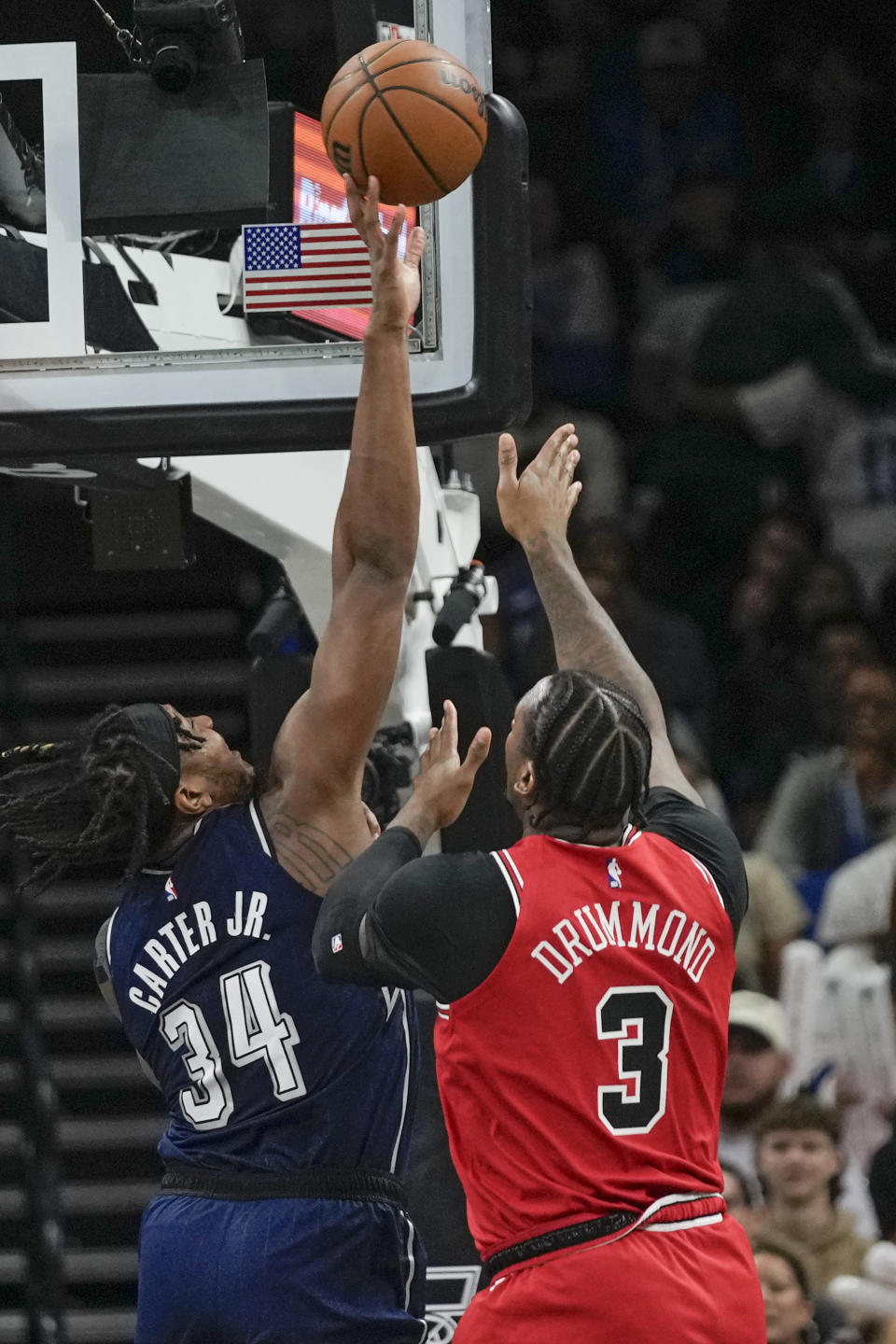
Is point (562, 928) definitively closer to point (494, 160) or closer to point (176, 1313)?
point (176, 1313)

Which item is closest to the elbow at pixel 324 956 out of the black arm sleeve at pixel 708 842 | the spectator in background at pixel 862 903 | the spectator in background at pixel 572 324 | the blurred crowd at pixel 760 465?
the black arm sleeve at pixel 708 842

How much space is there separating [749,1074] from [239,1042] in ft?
12.4

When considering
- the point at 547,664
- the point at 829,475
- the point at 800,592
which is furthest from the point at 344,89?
the point at 829,475

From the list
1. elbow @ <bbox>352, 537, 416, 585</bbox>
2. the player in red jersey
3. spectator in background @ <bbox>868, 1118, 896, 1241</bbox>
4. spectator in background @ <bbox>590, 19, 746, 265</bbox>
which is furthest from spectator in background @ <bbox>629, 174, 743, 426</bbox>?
the player in red jersey

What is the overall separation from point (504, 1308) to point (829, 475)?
24.9 ft

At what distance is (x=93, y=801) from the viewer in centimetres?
377

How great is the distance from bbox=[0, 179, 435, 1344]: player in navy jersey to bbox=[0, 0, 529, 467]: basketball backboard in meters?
0.28

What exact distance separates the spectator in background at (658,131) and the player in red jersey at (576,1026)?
8457 mm

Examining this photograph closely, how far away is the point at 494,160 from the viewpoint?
3.89 metres

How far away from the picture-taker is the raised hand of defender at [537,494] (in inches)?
159

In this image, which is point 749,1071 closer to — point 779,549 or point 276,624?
point 276,624

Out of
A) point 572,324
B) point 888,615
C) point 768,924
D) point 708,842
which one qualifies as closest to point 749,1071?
point 768,924

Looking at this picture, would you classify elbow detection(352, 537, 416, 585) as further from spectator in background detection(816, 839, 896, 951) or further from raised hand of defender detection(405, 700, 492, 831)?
spectator in background detection(816, 839, 896, 951)

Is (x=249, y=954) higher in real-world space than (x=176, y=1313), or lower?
higher
